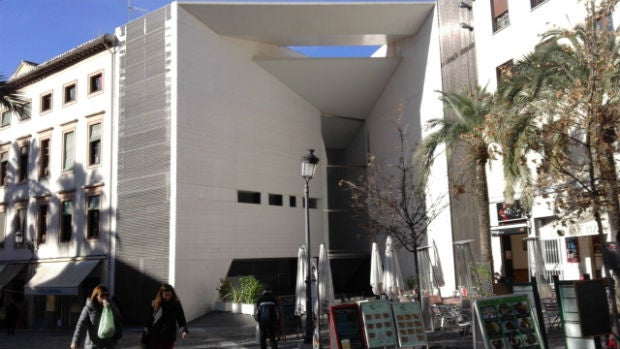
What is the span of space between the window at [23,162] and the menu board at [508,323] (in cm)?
2832

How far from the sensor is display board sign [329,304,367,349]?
35.8 ft

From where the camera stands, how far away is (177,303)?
28.6 ft

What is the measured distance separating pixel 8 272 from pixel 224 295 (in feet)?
43.4

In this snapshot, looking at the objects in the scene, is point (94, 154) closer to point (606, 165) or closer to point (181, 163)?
point (181, 163)

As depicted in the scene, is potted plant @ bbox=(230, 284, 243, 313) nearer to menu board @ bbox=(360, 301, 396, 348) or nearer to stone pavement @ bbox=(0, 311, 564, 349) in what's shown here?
stone pavement @ bbox=(0, 311, 564, 349)

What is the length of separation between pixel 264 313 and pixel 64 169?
18.8 m

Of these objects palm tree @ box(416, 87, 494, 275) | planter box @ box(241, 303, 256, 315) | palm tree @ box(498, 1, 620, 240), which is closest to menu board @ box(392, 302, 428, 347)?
palm tree @ box(498, 1, 620, 240)

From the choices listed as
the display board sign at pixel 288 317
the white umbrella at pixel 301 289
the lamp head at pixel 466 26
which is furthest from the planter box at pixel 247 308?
the lamp head at pixel 466 26

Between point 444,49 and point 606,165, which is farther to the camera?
point 444,49

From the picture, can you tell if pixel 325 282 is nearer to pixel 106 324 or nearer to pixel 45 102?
pixel 106 324

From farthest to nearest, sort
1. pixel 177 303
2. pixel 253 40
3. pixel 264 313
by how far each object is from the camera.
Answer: pixel 253 40, pixel 264 313, pixel 177 303

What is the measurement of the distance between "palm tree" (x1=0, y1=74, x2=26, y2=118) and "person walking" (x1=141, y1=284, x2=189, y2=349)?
7.89 metres

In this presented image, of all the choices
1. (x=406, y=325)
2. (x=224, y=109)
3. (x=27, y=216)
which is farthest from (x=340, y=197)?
(x=406, y=325)

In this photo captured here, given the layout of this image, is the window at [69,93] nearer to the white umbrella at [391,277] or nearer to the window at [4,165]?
the window at [4,165]
